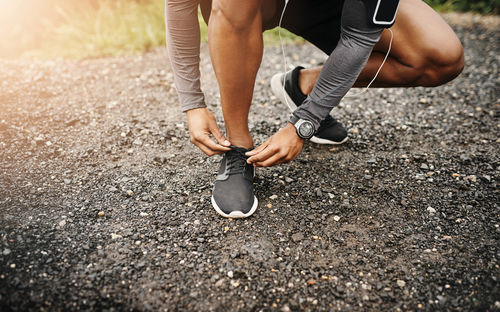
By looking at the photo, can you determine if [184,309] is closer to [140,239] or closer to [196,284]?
[196,284]

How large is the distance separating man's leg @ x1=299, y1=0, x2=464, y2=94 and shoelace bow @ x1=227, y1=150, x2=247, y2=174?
0.71 meters

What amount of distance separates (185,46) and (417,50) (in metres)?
1.04

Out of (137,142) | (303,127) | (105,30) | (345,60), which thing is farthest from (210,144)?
(105,30)

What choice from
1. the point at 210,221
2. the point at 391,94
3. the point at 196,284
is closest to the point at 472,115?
the point at 391,94

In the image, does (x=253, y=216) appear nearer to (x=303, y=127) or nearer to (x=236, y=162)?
(x=236, y=162)

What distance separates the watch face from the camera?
1460 mm

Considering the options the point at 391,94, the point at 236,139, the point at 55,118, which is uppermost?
the point at 236,139

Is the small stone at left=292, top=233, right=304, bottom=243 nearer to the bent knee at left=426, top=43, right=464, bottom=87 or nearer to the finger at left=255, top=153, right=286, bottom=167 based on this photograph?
the finger at left=255, top=153, right=286, bottom=167

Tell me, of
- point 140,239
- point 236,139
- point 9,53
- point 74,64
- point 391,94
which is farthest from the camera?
point 9,53

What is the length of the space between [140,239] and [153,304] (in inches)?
13.0

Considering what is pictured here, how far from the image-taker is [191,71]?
161 cm

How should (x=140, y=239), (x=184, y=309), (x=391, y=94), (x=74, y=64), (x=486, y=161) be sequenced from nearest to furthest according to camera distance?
(x=184, y=309), (x=140, y=239), (x=486, y=161), (x=391, y=94), (x=74, y=64)

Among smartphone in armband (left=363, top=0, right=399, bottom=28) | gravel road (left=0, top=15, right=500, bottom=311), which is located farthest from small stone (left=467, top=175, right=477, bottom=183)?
smartphone in armband (left=363, top=0, right=399, bottom=28)

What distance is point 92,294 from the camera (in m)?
1.29
